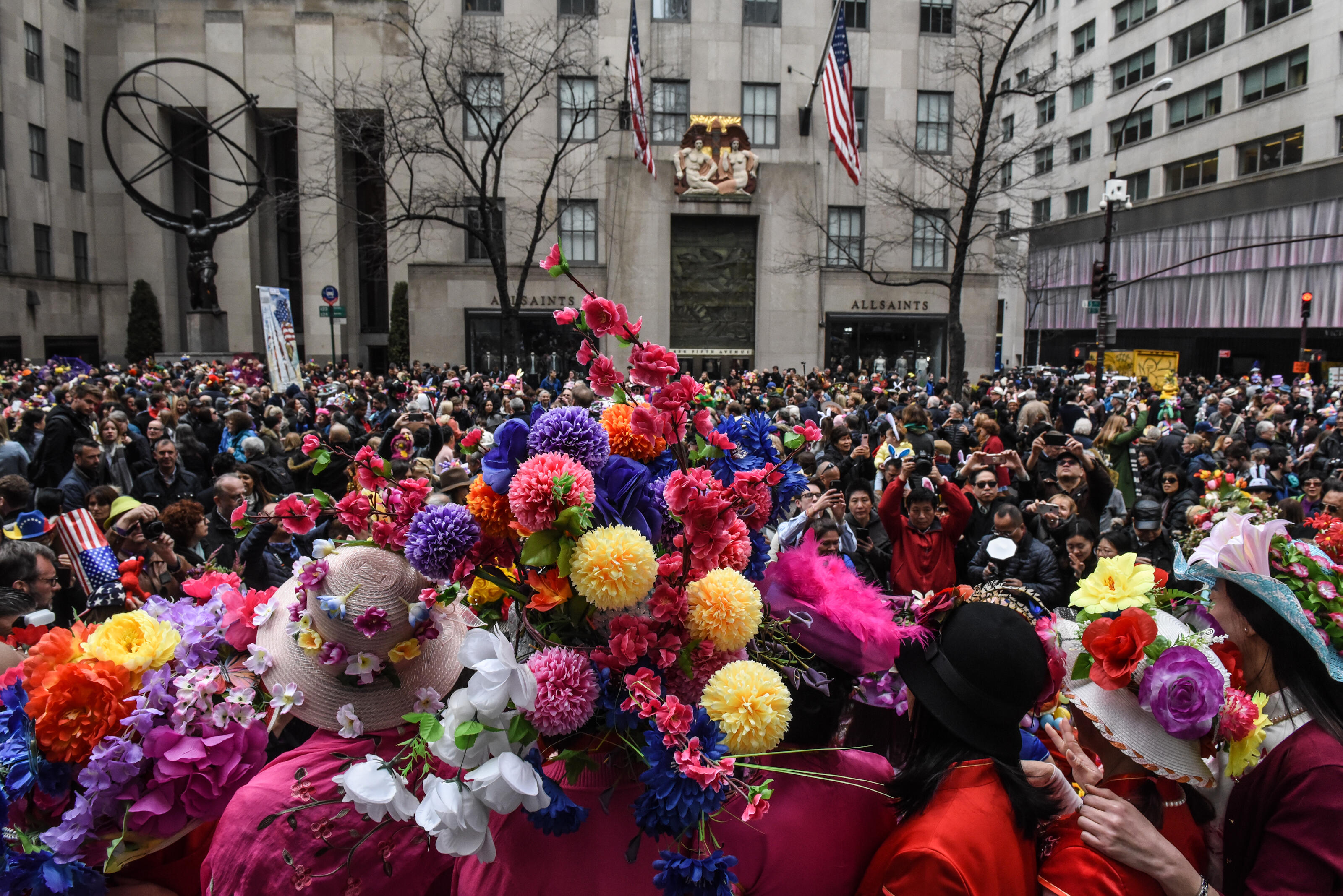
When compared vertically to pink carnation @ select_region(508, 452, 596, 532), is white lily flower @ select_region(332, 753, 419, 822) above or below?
below

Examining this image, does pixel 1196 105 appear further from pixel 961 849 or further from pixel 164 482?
pixel 961 849

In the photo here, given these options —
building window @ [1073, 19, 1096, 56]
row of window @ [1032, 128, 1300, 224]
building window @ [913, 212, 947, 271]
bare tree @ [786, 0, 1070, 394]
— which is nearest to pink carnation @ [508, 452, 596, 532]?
bare tree @ [786, 0, 1070, 394]

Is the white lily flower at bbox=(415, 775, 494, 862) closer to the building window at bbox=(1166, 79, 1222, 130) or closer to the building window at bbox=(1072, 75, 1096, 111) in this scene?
the building window at bbox=(1166, 79, 1222, 130)

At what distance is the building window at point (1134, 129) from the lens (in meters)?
45.7

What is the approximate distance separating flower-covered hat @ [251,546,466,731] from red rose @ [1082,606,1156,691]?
1.68 meters

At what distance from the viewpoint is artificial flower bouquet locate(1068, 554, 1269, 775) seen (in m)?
2.07

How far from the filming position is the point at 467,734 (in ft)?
5.86

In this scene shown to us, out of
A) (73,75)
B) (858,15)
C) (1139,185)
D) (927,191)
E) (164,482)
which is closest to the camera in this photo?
(164,482)

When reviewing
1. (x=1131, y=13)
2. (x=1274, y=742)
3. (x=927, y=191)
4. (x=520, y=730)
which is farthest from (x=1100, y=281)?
(x=1131, y=13)

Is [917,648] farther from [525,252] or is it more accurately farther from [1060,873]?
[525,252]

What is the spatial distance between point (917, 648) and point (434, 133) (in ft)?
106

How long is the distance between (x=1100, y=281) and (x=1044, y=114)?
38.8 m

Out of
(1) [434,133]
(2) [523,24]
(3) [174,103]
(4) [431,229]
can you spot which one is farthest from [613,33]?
(3) [174,103]

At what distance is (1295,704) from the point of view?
2248 millimetres
